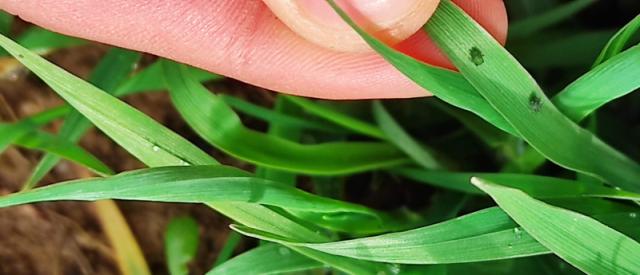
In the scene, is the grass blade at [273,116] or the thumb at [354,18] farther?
the grass blade at [273,116]

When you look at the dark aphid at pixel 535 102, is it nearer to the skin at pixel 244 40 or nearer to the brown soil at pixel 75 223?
the skin at pixel 244 40

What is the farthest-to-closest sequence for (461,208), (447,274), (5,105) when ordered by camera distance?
1. (5,105)
2. (461,208)
3. (447,274)

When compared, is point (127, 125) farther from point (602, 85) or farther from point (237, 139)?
point (602, 85)

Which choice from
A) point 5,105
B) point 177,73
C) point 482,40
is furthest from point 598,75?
point 5,105

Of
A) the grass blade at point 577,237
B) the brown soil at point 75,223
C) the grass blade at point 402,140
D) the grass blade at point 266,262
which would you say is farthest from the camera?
the brown soil at point 75,223

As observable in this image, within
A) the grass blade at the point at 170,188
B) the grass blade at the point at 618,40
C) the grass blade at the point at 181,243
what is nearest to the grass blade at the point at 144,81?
the grass blade at the point at 181,243

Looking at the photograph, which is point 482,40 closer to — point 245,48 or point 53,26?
point 245,48
